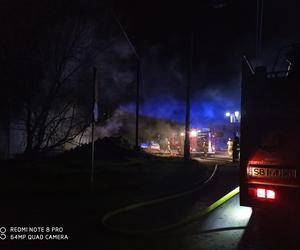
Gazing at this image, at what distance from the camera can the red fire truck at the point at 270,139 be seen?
553 cm

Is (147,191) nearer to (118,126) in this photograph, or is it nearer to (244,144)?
(244,144)

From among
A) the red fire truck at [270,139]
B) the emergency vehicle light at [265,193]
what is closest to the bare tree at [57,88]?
the red fire truck at [270,139]

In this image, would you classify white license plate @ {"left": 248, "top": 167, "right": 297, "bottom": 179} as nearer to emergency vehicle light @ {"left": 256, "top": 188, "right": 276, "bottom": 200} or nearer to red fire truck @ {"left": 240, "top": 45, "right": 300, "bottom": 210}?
red fire truck @ {"left": 240, "top": 45, "right": 300, "bottom": 210}

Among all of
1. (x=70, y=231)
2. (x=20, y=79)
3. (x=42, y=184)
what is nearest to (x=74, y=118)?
(x=20, y=79)

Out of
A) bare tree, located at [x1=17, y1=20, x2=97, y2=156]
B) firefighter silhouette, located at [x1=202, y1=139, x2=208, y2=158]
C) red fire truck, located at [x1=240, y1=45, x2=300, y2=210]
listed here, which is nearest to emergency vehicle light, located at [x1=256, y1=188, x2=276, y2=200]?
red fire truck, located at [x1=240, y1=45, x2=300, y2=210]

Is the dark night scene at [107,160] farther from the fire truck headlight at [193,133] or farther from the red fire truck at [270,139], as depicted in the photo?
the fire truck headlight at [193,133]

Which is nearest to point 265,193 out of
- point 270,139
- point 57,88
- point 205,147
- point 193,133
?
point 270,139

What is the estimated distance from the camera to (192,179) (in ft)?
41.5

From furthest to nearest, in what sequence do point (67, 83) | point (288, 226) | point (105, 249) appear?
1. point (67, 83)
2. point (288, 226)
3. point (105, 249)

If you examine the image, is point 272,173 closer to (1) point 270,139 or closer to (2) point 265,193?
(2) point 265,193

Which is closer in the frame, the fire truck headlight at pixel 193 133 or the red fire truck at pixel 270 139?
the red fire truck at pixel 270 139

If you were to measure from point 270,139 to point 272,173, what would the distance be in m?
0.55

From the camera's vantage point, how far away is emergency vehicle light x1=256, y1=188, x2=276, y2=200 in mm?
5695

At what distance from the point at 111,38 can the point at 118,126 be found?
14.9m
